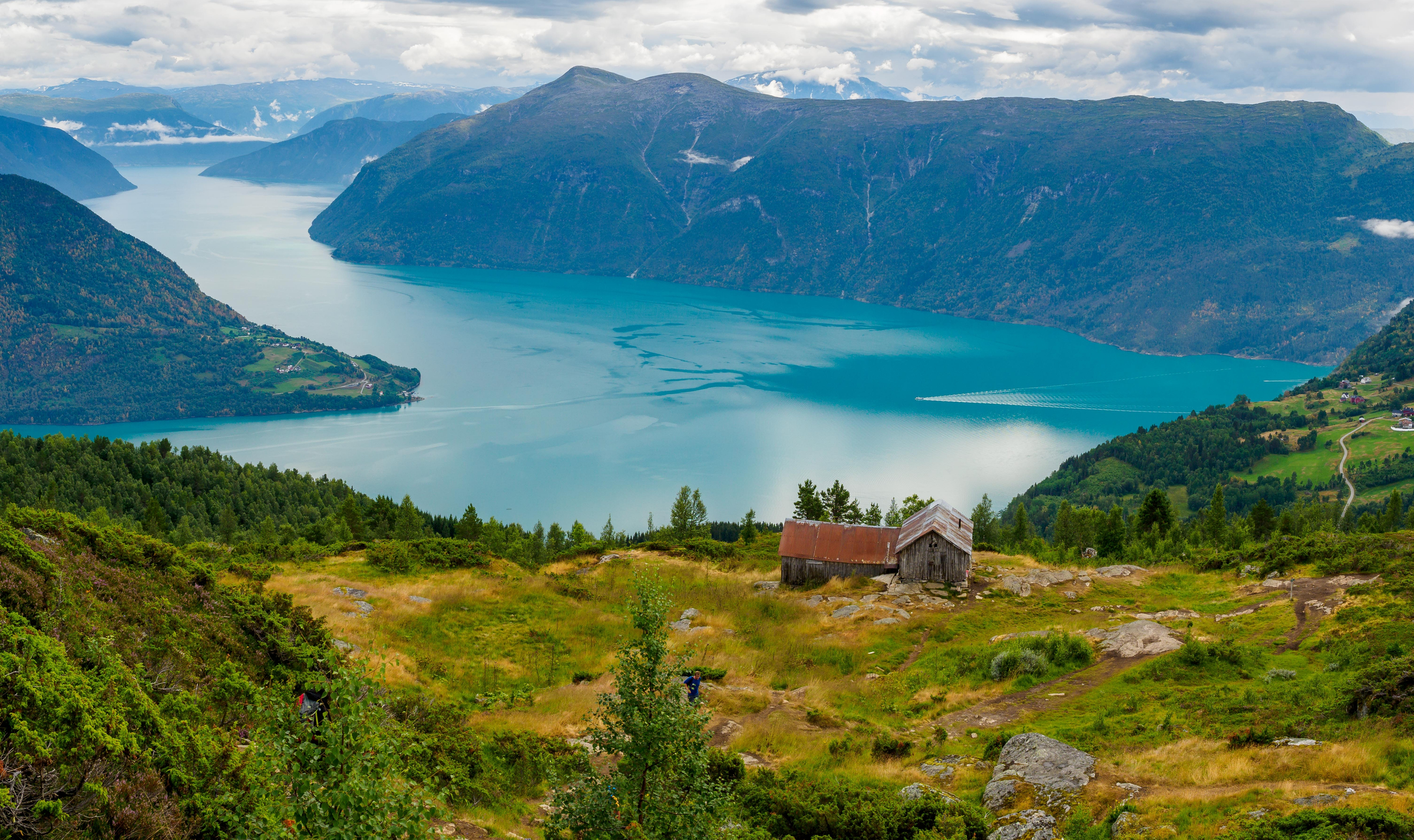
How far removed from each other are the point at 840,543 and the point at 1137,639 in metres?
17.4

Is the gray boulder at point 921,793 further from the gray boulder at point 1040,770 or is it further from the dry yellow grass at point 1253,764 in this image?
the dry yellow grass at point 1253,764

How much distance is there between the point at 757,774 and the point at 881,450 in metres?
114

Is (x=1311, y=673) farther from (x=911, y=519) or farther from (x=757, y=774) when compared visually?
(x=911, y=519)

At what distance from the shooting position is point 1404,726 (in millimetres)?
17797

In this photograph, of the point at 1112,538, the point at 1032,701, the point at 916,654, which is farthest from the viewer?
→ the point at 1112,538

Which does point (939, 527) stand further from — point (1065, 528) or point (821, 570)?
point (1065, 528)

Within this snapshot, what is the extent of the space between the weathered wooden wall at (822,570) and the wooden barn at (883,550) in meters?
0.03

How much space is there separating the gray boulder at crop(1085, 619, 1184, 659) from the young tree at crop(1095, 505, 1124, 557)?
98.5 ft

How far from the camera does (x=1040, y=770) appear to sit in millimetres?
19094

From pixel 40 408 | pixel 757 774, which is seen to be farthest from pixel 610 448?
pixel 40 408

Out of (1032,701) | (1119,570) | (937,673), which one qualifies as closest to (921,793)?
(1032,701)

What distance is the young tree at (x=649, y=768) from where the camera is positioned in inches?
495

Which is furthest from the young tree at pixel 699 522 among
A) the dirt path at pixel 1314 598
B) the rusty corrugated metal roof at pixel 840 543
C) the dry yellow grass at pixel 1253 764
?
the dry yellow grass at pixel 1253 764

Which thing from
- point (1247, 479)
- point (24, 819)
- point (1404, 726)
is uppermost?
point (24, 819)
